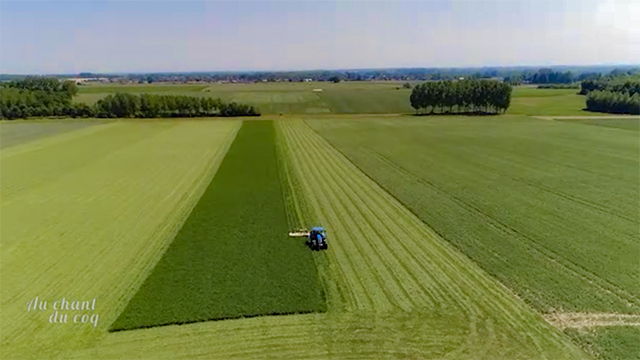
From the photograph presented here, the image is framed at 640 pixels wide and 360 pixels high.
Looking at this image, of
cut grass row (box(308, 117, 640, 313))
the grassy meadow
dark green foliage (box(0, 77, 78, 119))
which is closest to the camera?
the grassy meadow

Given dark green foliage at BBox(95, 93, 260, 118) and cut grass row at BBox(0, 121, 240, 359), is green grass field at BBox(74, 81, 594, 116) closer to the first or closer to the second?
dark green foliage at BBox(95, 93, 260, 118)

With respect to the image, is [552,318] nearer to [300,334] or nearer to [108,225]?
[300,334]

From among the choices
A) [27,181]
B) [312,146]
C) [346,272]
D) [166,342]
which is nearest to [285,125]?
[312,146]

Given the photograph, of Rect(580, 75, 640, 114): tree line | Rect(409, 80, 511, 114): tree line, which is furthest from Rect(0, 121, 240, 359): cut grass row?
Rect(580, 75, 640, 114): tree line

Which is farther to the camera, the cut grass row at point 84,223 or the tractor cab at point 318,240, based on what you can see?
the tractor cab at point 318,240

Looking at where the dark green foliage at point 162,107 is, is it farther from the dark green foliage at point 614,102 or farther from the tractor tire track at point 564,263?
the tractor tire track at point 564,263

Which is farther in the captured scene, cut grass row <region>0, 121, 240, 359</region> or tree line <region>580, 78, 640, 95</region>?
tree line <region>580, 78, 640, 95</region>

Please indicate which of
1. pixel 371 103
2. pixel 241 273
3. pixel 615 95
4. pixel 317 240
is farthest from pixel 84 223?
pixel 371 103

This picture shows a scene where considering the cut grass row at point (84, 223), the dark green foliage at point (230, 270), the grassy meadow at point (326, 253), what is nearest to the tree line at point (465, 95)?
the grassy meadow at point (326, 253)
